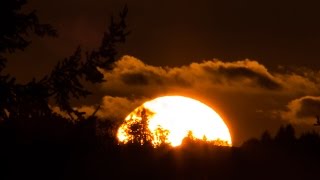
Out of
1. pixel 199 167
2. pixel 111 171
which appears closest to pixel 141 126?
pixel 199 167

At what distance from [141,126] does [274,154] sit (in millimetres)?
39708

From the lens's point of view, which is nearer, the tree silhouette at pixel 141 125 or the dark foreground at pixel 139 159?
the dark foreground at pixel 139 159

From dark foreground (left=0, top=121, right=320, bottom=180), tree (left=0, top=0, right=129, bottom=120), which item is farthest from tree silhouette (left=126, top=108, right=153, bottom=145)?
tree (left=0, top=0, right=129, bottom=120)

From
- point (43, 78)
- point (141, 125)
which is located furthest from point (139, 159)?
point (141, 125)

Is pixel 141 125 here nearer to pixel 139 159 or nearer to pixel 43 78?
pixel 139 159

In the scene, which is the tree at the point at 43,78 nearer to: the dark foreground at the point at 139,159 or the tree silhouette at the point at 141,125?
the dark foreground at the point at 139,159

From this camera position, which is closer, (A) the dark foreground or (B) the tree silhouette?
(A) the dark foreground

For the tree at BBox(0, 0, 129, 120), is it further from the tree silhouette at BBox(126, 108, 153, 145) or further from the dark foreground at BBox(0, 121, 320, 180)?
the tree silhouette at BBox(126, 108, 153, 145)

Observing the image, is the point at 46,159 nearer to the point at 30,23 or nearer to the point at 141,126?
the point at 30,23

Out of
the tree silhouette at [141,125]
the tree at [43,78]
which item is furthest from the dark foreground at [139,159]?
the tree silhouette at [141,125]

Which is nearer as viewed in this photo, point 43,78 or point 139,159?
point 43,78

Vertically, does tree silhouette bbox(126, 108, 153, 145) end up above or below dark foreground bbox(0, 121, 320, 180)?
above

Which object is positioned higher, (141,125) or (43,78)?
(141,125)

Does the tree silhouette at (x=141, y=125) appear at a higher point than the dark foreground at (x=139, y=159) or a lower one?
higher
